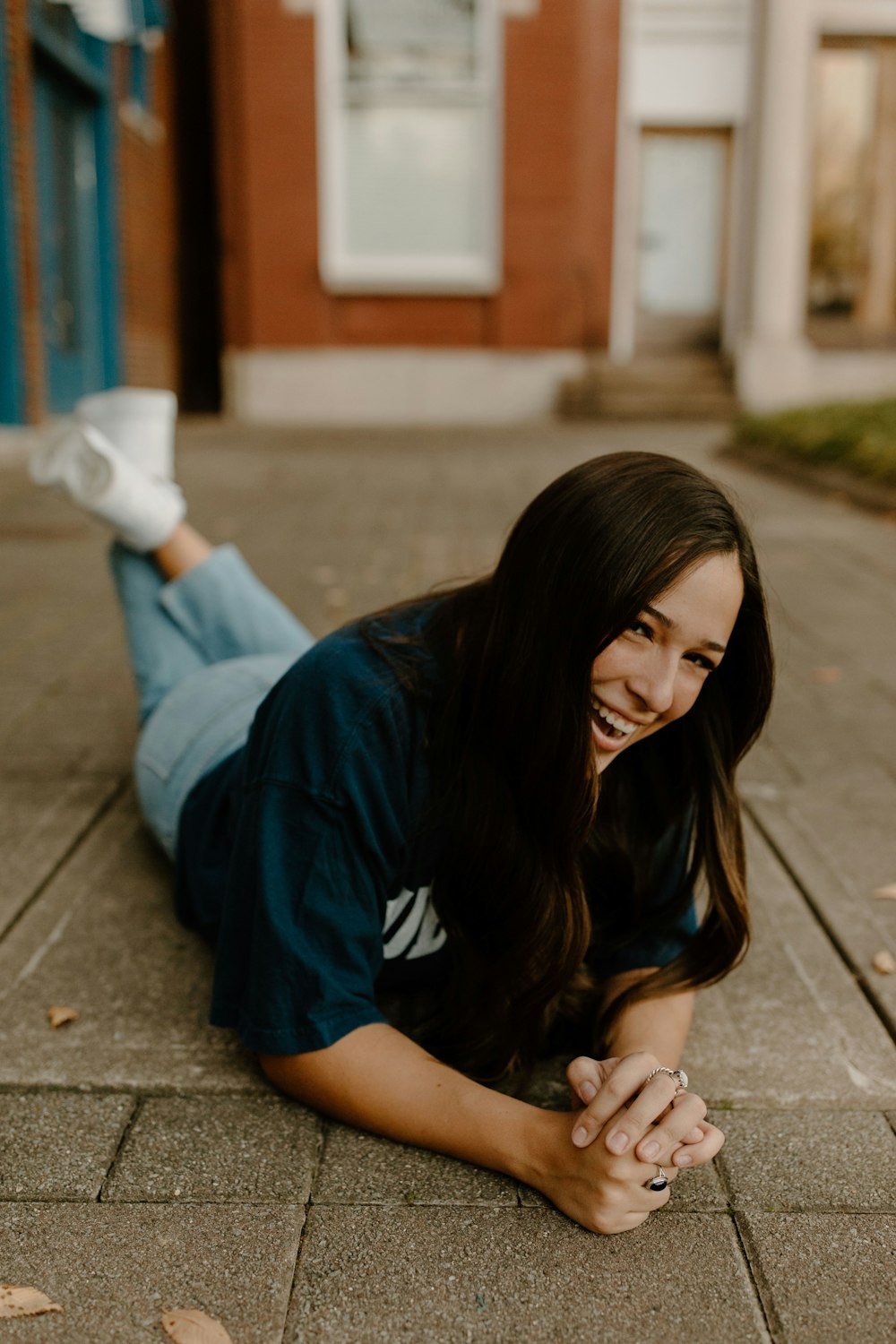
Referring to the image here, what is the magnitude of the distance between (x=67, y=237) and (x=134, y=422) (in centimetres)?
839

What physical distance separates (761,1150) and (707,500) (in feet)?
3.05

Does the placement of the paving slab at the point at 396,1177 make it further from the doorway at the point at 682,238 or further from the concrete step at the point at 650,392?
the doorway at the point at 682,238

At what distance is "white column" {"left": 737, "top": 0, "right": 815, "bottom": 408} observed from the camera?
13.1 m

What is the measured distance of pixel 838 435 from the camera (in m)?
9.09

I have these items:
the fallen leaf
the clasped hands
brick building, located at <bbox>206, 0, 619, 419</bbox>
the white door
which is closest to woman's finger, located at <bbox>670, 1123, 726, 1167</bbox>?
the clasped hands

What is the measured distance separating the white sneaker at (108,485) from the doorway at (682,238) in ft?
39.1

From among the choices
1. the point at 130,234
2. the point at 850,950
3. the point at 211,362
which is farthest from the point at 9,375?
the point at 850,950

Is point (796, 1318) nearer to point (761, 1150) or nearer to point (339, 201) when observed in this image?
point (761, 1150)

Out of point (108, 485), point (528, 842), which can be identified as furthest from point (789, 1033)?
point (108, 485)

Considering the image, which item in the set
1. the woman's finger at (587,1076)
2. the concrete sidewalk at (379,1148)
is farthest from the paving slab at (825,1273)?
the woman's finger at (587,1076)

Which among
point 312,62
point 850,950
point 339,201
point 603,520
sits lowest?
point 850,950

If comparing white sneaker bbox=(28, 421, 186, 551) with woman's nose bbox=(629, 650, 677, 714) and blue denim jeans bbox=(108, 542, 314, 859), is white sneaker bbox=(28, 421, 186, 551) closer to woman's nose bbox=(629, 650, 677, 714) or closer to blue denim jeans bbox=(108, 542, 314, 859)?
blue denim jeans bbox=(108, 542, 314, 859)

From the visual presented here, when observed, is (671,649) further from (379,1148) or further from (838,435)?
(838,435)

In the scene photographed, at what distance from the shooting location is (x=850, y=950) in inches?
97.1
